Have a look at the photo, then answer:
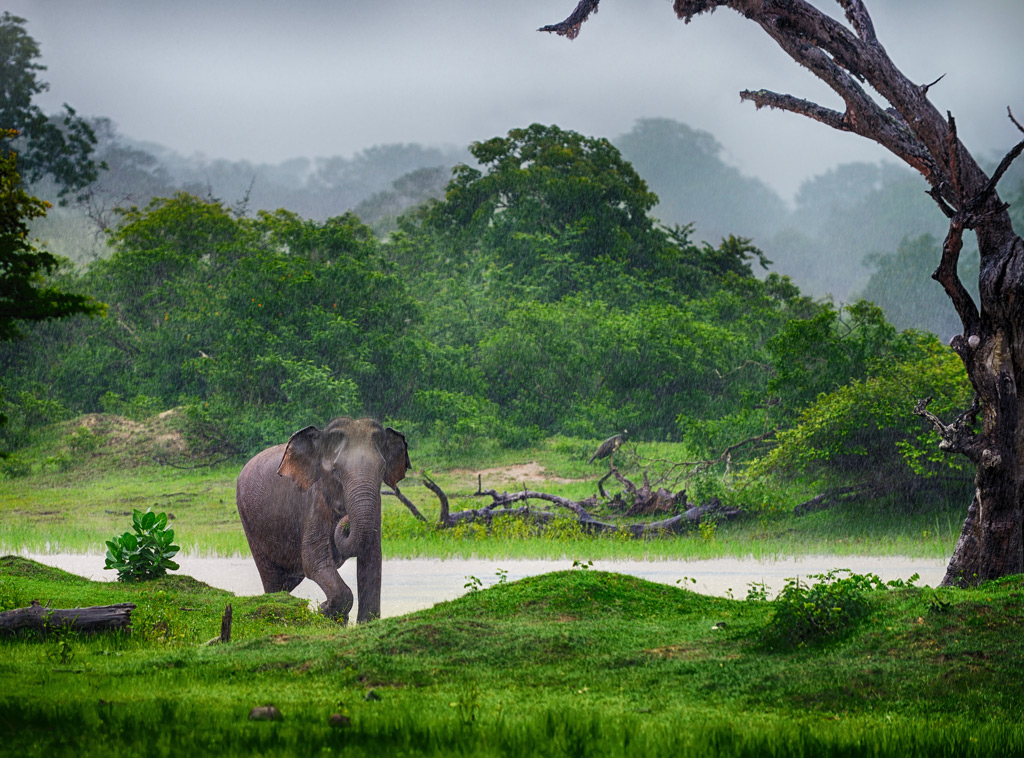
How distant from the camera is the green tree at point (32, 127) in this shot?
111 ft

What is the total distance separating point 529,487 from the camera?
23.5 metres

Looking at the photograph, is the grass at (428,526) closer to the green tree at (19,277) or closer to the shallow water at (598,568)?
the shallow water at (598,568)

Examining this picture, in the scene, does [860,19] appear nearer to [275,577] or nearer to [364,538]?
[364,538]

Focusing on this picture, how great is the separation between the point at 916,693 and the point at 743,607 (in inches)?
141

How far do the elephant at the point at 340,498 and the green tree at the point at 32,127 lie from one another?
26.9m

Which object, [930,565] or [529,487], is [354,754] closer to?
[930,565]

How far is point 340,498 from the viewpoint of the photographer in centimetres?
1021

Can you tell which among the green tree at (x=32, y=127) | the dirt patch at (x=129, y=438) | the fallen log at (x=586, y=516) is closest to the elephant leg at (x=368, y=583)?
the fallen log at (x=586, y=516)

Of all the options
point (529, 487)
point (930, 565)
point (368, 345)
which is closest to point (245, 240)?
point (368, 345)

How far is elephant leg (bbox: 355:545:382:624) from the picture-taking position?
9.99m

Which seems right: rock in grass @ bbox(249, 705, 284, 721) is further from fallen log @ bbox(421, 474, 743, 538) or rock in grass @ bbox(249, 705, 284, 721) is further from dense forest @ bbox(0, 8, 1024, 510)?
dense forest @ bbox(0, 8, 1024, 510)

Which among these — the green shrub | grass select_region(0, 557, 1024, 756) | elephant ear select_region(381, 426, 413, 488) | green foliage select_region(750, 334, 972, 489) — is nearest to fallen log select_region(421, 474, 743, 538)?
green foliage select_region(750, 334, 972, 489)

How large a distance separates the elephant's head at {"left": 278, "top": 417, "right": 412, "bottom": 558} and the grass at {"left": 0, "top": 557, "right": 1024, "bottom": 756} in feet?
3.10

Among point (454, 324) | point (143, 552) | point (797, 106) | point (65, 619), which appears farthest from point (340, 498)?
point (454, 324)
